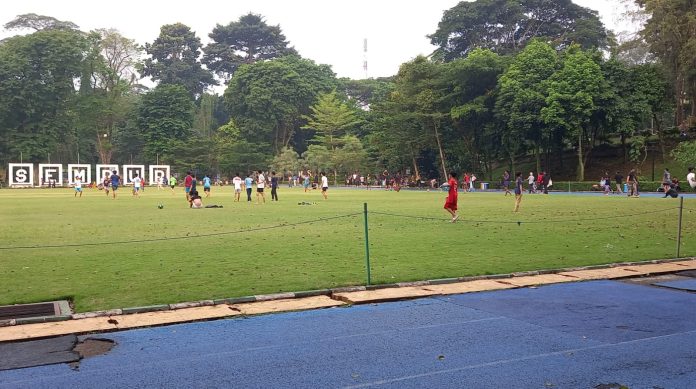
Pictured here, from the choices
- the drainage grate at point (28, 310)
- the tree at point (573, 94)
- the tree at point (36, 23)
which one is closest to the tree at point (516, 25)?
the tree at point (573, 94)

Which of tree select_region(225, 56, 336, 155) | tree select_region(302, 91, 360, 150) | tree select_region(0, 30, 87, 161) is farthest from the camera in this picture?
tree select_region(225, 56, 336, 155)

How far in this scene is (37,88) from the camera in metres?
74.3

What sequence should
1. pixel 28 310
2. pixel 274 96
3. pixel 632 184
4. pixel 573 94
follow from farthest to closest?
pixel 274 96, pixel 573 94, pixel 632 184, pixel 28 310

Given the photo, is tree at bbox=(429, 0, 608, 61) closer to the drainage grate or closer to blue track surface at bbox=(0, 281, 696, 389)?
blue track surface at bbox=(0, 281, 696, 389)

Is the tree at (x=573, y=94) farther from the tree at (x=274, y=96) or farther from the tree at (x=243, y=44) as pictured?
the tree at (x=243, y=44)

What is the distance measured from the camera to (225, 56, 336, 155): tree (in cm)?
7850

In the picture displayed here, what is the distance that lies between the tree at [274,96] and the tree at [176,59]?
15571mm

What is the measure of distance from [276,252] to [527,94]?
38517 mm

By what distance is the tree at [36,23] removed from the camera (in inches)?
3295

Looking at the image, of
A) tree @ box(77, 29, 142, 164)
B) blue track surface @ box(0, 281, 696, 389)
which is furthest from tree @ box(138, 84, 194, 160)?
blue track surface @ box(0, 281, 696, 389)

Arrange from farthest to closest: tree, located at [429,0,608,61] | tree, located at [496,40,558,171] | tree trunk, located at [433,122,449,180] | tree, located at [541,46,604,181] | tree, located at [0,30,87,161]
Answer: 1. tree, located at [0,30,87,161]
2. tree, located at [429,0,608,61]
3. tree trunk, located at [433,122,449,180]
4. tree, located at [496,40,558,171]
5. tree, located at [541,46,604,181]

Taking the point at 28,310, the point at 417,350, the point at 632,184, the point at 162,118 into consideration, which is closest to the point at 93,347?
the point at 28,310

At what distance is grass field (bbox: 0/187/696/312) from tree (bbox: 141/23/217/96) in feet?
260

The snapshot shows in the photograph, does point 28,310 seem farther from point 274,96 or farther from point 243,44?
point 243,44
